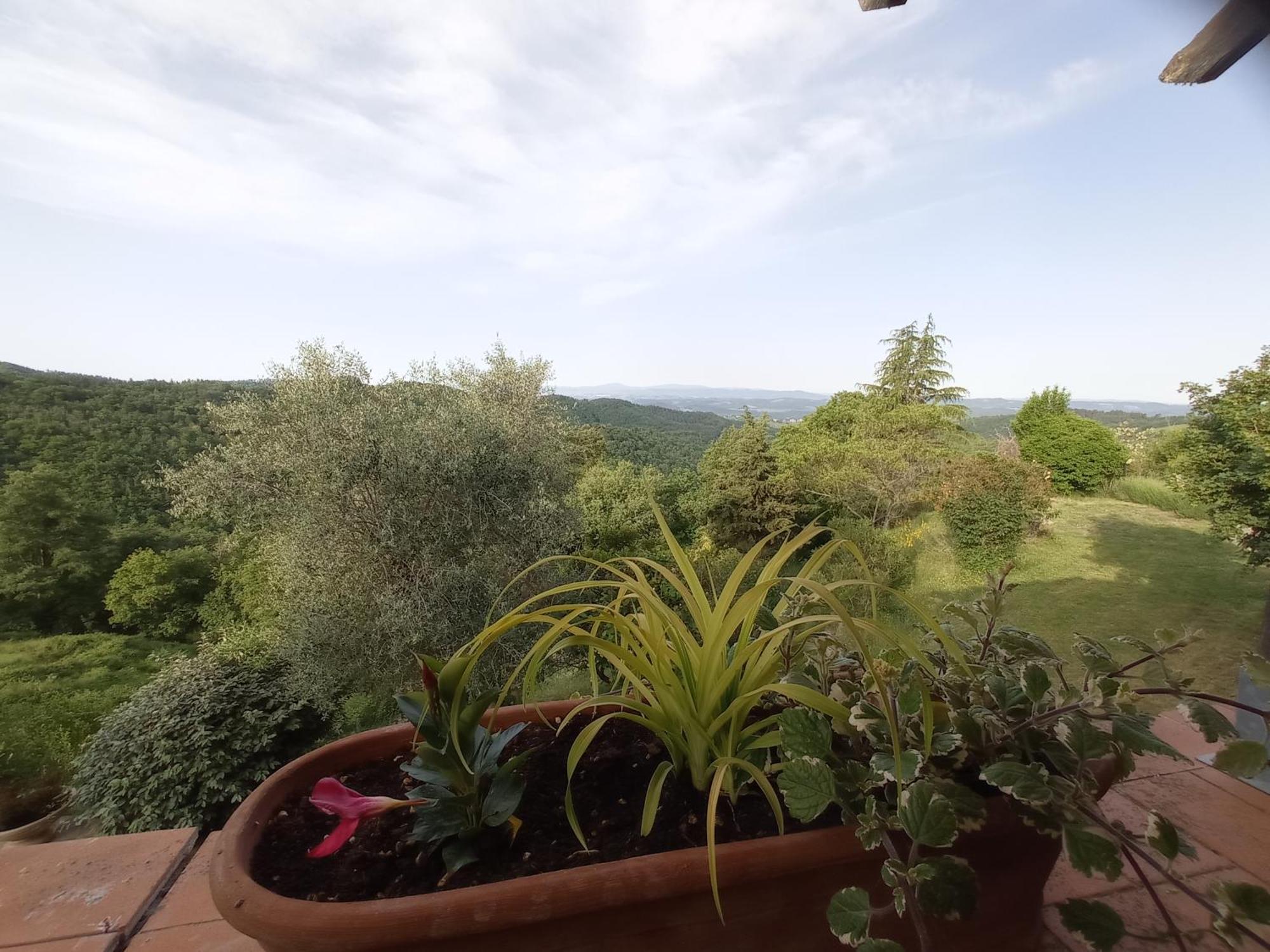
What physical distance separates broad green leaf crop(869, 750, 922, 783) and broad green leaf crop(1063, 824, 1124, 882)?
14cm

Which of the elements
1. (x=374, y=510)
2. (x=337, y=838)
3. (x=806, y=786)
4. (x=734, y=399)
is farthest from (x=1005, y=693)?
(x=734, y=399)

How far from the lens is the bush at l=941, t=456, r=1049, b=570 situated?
730cm

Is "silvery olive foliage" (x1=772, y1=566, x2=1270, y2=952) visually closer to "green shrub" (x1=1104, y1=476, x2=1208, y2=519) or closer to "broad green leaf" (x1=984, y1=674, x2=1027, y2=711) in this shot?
"broad green leaf" (x1=984, y1=674, x2=1027, y2=711)

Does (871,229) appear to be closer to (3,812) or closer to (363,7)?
(363,7)

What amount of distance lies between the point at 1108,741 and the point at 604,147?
7.83 m

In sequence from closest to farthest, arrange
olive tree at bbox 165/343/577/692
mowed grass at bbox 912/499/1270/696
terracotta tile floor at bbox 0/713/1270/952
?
terracotta tile floor at bbox 0/713/1270/952 → mowed grass at bbox 912/499/1270/696 → olive tree at bbox 165/343/577/692

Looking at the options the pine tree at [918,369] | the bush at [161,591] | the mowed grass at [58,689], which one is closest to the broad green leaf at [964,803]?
the mowed grass at [58,689]

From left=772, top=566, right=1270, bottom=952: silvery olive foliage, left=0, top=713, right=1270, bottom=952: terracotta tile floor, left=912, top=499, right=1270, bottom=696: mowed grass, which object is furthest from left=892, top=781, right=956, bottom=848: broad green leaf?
left=912, top=499, right=1270, bottom=696: mowed grass

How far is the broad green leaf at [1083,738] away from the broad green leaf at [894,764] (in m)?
0.16

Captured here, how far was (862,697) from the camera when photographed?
66 centimetres

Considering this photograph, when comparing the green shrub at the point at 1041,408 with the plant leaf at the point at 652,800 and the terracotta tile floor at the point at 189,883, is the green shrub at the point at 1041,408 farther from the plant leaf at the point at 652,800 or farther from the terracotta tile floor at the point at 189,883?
the plant leaf at the point at 652,800

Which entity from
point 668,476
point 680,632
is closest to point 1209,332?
point 680,632

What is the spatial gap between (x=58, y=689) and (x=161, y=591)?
3444 mm

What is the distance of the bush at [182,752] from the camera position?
106 inches
